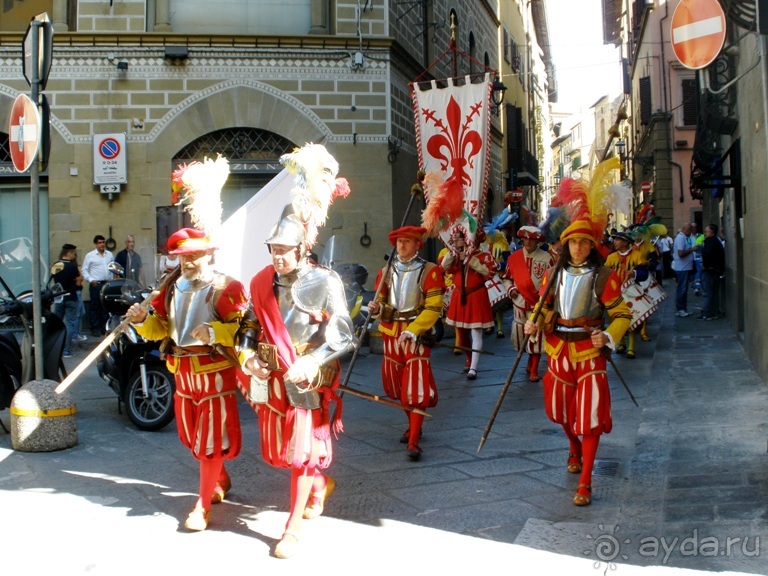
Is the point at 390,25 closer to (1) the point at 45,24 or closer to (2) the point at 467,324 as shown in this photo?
(2) the point at 467,324

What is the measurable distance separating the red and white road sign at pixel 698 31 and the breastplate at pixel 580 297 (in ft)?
5.34

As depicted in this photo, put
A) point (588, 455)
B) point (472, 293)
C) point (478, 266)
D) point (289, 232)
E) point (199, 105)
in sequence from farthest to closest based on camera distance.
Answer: point (199, 105) → point (472, 293) → point (478, 266) → point (588, 455) → point (289, 232)

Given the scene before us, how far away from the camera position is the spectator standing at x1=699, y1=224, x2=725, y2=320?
14961mm

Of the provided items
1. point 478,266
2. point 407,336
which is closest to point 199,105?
point 478,266

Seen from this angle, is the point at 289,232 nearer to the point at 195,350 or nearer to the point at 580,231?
the point at 195,350

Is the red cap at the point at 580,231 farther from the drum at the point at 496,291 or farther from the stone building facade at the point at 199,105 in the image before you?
the stone building facade at the point at 199,105

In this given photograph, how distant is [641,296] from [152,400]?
7141 mm

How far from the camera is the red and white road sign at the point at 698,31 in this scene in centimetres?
588

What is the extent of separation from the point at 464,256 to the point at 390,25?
23.9ft

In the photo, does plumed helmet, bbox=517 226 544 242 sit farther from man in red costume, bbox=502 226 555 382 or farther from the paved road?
the paved road

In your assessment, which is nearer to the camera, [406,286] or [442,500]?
[442,500]

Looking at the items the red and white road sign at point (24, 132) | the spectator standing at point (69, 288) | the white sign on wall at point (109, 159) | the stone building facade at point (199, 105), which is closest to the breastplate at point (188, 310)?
the red and white road sign at point (24, 132)

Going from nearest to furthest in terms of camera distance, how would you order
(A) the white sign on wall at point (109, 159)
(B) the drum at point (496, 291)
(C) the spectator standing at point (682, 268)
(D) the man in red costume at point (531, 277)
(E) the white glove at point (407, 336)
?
(E) the white glove at point (407, 336) → (D) the man in red costume at point (531, 277) → (B) the drum at point (496, 291) → (A) the white sign on wall at point (109, 159) → (C) the spectator standing at point (682, 268)

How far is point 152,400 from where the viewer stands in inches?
306
